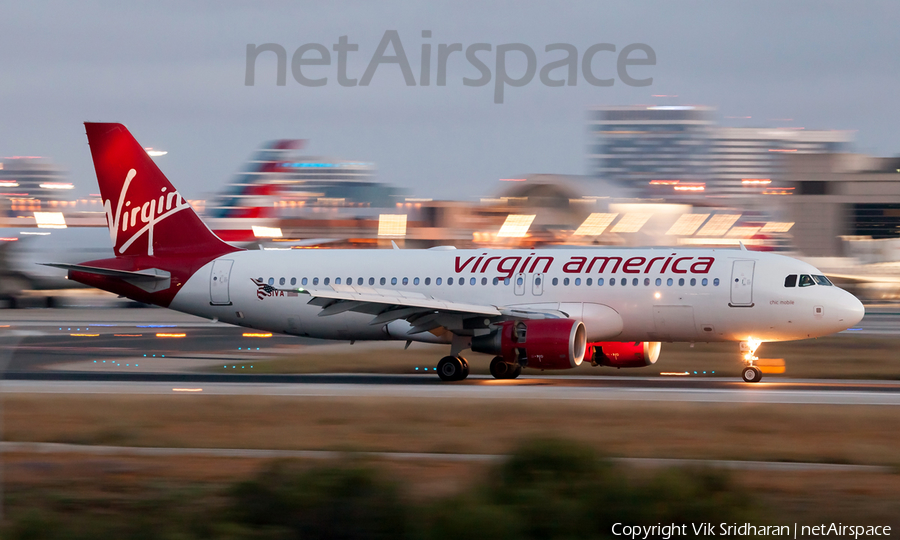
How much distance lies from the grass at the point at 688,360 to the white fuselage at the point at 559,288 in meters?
2.28

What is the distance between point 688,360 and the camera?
105 ft

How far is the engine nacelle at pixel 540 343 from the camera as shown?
23641mm

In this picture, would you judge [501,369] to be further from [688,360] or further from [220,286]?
[220,286]

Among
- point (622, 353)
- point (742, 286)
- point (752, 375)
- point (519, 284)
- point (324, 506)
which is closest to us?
point (324, 506)

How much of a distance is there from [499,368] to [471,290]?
2336 mm

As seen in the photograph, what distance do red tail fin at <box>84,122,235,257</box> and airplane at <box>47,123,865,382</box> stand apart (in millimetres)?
37

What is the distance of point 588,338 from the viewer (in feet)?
84.6

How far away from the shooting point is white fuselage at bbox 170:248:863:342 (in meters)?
25.0

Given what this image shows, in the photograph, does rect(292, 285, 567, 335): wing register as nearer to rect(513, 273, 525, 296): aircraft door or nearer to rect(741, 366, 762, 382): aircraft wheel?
rect(513, 273, 525, 296): aircraft door

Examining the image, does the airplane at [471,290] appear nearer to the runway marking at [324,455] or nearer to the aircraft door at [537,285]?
the aircraft door at [537,285]

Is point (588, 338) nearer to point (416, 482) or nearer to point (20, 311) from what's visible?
point (416, 482)

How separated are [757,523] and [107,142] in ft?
85.5

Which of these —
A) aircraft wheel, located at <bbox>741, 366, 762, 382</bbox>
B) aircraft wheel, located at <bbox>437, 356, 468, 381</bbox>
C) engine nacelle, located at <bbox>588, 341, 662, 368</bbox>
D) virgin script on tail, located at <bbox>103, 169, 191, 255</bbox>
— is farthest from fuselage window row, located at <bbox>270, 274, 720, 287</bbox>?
virgin script on tail, located at <bbox>103, 169, 191, 255</bbox>

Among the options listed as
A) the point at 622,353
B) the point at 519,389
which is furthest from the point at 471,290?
the point at 622,353
